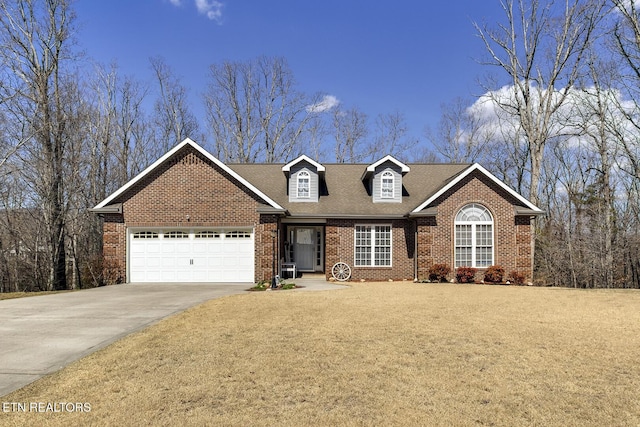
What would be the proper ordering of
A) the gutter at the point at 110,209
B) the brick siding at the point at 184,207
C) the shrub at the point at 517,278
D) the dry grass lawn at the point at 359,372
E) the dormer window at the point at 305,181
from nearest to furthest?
1. the dry grass lawn at the point at 359,372
2. the gutter at the point at 110,209
3. the brick siding at the point at 184,207
4. the shrub at the point at 517,278
5. the dormer window at the point at 305,181

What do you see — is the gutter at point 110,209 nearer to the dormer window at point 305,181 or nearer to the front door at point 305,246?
the dormer window at point 305,181

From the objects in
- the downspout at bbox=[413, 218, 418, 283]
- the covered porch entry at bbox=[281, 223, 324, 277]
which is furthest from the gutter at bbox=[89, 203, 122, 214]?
the downspout at bbox=[413, 218, 418, 283]

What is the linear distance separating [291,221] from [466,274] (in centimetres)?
885

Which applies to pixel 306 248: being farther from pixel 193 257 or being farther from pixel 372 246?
pixel 193 257

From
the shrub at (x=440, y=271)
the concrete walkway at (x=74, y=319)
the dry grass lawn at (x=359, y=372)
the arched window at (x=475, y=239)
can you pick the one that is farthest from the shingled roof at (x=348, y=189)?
the dry grass lawn at (x=359, y=372)

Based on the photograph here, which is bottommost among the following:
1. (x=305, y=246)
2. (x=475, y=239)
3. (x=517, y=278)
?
(x=517, y=278)

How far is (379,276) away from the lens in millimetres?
18672

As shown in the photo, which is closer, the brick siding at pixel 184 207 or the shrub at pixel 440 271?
the brick siding at pixel 184 207

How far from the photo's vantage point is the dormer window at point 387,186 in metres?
19.9

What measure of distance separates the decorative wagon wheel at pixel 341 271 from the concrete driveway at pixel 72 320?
15.7 feet

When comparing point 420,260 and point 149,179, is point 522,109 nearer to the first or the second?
point 420,260

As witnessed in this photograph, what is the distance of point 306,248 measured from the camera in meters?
21.1

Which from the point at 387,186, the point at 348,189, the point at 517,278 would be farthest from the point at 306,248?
the point at 517,278

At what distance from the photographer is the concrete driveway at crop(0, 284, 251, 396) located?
6.14 m
